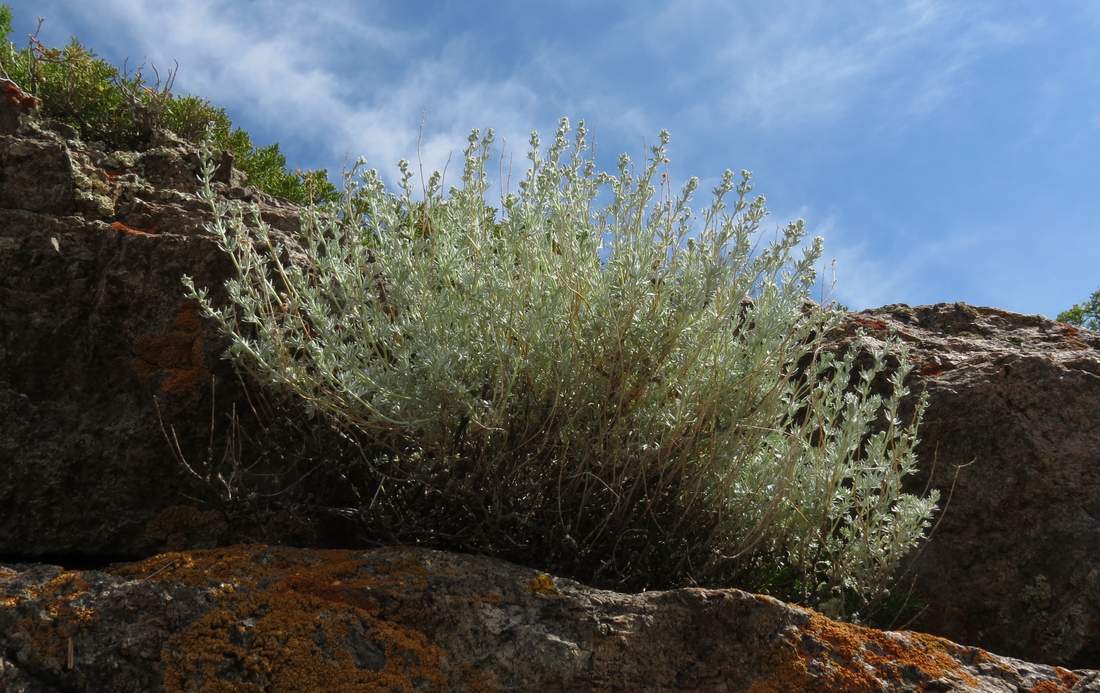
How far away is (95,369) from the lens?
3705 mm

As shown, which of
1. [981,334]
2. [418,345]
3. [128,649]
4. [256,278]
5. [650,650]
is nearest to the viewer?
[128,649]

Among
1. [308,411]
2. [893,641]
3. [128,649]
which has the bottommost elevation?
[128,649]

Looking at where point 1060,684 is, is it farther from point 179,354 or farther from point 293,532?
point 179,354

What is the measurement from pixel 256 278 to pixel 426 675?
2.01 m

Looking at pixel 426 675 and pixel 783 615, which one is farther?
pixel 783 615

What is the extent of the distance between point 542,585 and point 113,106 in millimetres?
6256

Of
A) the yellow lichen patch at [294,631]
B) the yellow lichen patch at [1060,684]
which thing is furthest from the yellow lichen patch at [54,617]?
the yellow lichen patch at [1060,684]

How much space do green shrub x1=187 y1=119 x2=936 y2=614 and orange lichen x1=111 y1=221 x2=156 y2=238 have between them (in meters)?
0.64

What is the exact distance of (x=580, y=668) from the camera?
260cm

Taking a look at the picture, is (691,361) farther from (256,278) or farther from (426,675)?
(256,278)

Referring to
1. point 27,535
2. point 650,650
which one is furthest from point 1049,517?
point 27,535

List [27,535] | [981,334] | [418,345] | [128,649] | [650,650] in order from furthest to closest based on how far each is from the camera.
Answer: [981,334] < [27,535] < [418,345] < [650,650] < [128,649]

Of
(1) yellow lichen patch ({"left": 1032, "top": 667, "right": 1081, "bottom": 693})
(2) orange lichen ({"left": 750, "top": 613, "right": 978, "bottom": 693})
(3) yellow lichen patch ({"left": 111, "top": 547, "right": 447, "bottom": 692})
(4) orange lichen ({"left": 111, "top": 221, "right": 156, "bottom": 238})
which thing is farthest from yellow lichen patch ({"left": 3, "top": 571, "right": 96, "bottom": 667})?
(1) yellow lichen patch ({"left": 1032, "top": 667, "right": 1081, "bottom": 693})

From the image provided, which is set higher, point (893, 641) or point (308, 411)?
point (308, 411)
